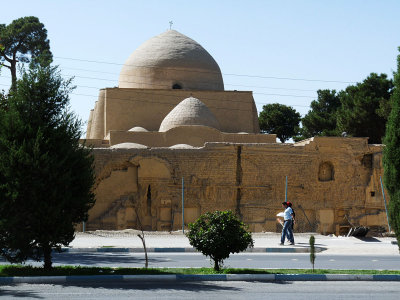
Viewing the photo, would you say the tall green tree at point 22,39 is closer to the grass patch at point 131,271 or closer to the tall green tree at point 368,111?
the tall green tree at point 368,111

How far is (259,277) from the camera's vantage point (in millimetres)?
10836

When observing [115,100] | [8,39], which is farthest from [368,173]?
[8,39]

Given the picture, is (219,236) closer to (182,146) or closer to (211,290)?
(211,290)

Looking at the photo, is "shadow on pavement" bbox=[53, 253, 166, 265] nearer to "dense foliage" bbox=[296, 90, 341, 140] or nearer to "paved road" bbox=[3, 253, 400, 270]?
"paved road" bbox=[3, 253, 400, 270]

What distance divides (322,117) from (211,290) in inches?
1586

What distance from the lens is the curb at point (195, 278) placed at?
10461mm

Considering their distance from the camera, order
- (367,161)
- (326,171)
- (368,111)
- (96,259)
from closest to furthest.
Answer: (96,259) → (326,171) → (367,161) → (368,111)

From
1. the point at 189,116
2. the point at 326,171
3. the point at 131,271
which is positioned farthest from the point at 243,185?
the point at 131,271

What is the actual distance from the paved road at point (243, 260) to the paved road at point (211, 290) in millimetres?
2328

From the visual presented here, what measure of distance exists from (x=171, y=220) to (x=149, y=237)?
592cm

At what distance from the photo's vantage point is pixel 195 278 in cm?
1077

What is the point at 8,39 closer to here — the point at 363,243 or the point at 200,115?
the point at 200,115

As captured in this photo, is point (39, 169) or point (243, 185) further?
point (243, 185)

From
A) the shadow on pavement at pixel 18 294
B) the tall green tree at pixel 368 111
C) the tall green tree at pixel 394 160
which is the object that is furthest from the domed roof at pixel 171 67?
the shadow on pavement at pixel 18 294
